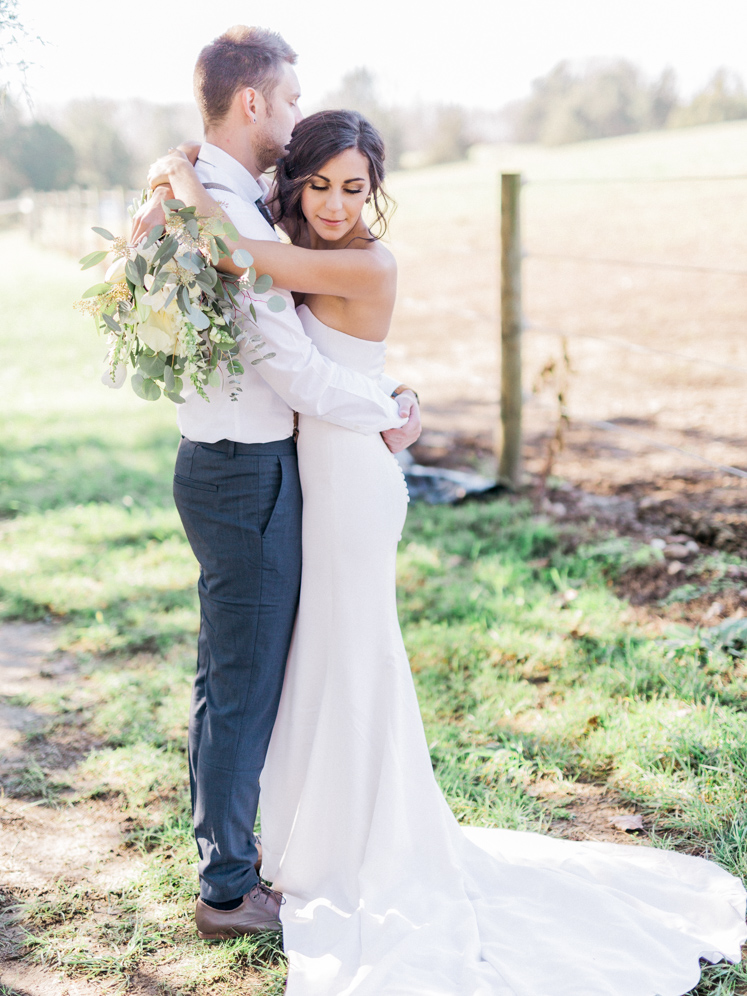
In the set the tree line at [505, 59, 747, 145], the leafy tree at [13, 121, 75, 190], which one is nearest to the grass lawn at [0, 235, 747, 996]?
the leafy tree at [13, 121, 75, 190]

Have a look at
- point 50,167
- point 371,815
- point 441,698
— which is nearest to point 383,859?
point 371,815

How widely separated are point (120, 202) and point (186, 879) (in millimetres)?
16328

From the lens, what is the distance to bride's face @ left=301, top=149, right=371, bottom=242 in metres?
1.92

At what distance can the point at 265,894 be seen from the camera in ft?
7.31

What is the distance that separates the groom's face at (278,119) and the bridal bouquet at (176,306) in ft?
1.01

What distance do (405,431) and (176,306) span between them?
25.8 inches

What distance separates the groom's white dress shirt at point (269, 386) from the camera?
6.23 feet

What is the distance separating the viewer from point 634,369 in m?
7.87

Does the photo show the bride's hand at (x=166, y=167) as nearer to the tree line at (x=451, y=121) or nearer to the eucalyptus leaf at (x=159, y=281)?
the eucalyptus leaf at (x=159, y=281)

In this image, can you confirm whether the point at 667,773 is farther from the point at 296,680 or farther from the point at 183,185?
the point at 183,185

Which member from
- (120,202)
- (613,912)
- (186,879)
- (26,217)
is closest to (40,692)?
(186,879)

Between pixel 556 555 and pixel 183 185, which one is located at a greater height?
pixel 183 185

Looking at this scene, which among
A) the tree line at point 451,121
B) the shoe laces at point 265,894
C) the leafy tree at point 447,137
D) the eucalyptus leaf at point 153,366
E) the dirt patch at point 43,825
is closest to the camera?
the eucalyptus leaf at point 153,366

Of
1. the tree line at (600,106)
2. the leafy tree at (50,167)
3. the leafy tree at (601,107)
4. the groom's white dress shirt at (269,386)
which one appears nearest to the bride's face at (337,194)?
the groom's white dress shirt at (269,386)
